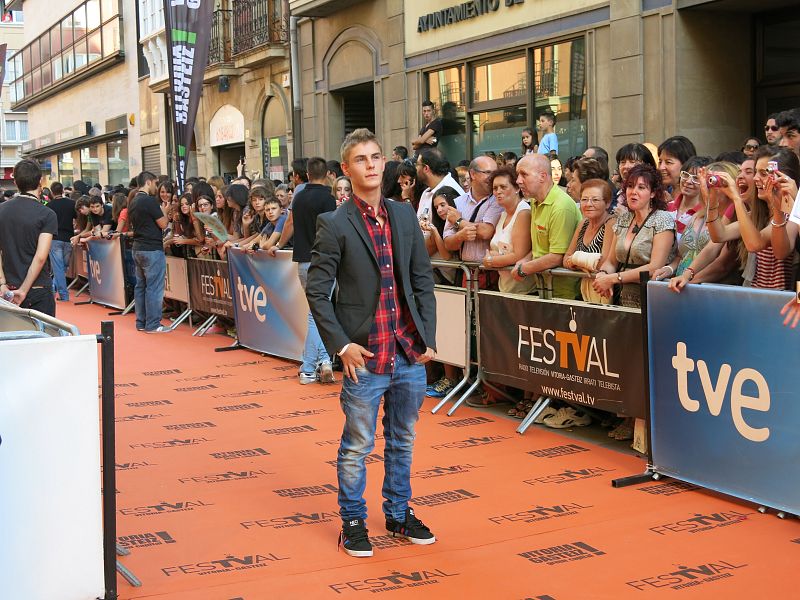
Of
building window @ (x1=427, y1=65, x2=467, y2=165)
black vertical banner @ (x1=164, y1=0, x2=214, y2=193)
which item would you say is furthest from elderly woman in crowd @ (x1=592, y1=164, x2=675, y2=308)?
building window @ (x1=427, y1=65, x2=467, y2=165)

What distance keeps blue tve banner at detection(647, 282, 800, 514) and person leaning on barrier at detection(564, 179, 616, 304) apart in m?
0.98

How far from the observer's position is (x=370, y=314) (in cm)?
515

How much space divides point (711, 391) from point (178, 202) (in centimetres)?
1039

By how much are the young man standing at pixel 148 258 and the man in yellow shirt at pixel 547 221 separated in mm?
7427

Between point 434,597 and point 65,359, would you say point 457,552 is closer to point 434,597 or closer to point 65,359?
point 434,597

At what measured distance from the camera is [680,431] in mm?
6137

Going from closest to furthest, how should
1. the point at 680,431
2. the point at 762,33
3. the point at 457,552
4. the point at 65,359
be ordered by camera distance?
1. the point at 65,359
2. the point at 457,552
3. the point at 680,431
4. the point at 762,33

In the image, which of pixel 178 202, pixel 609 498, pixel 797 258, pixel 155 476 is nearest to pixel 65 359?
pixel 155 476

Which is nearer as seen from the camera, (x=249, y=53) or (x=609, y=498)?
(x=609, y=498)

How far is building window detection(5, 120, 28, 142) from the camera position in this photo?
74.7 metres

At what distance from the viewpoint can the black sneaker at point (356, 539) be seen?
5176 mm

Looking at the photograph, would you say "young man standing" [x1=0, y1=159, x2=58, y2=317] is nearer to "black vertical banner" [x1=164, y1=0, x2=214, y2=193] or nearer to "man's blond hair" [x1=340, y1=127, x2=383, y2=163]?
"man's blond hair" [x1=340, y1=127, x2=383, y2=163]

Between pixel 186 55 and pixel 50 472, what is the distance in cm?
1315

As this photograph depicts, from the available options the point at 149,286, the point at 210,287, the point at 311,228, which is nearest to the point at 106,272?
the point at 149,286
